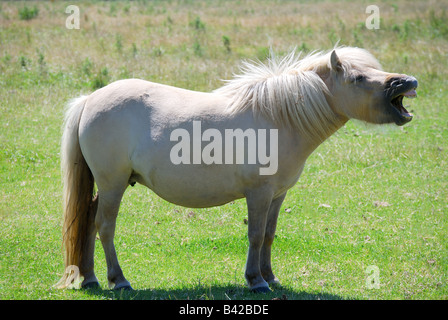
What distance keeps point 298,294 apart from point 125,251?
2.43 m

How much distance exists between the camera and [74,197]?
5.59 m

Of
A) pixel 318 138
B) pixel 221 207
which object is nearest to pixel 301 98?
pixel 318 138

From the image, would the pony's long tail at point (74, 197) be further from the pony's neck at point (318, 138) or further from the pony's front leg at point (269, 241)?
the pony's neck at point (318, 138)

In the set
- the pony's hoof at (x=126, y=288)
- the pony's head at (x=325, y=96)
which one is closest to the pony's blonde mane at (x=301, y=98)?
the pony's head at (x=325, y=96)

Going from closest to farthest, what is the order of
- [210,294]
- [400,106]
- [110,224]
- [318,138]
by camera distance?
[400,106]
[210,294]
[318,138]
[110,224]

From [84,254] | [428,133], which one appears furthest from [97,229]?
[428,133]

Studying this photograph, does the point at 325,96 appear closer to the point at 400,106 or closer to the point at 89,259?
the point at 400,106

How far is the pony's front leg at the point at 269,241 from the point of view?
5.64m

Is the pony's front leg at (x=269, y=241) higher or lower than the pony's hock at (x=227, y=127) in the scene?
lower

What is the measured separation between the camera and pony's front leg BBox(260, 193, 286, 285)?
564cm

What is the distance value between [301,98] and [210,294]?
2086mm

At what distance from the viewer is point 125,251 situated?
680cm

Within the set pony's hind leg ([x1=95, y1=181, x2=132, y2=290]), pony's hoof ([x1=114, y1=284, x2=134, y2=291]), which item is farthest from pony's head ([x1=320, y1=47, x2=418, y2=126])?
pony's hoof ([x1=114, y1=284, x2=134, y2=291])
